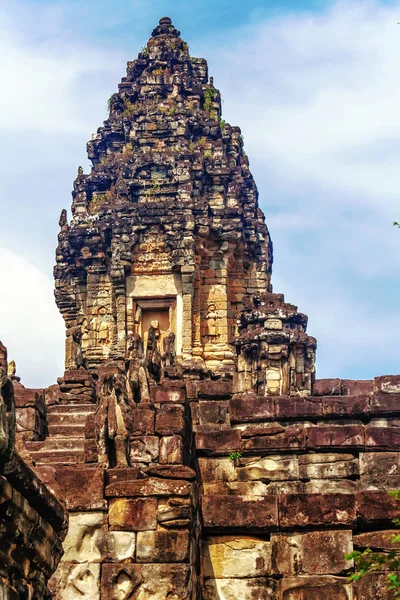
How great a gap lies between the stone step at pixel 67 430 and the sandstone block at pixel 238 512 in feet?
28.1

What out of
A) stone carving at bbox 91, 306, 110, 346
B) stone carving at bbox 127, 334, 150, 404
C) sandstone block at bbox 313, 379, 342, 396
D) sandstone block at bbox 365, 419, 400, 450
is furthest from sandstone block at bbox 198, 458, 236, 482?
stone carving at bbox 91, 306, 110, 346

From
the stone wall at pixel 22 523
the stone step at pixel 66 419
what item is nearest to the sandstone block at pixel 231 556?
the stone wall at pixel 22 523

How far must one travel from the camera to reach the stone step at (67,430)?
24656 mm

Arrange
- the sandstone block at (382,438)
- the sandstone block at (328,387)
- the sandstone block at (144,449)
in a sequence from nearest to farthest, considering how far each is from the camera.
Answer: the sandstone block at (144,449) < the sandstone block at (382,438) < the sandstone block at (328,387)

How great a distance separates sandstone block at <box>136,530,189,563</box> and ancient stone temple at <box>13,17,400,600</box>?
0.6 inches

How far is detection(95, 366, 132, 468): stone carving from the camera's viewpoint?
17.2 m

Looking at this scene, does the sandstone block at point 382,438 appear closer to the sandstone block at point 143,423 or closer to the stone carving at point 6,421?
the sandstone block at point 143,423

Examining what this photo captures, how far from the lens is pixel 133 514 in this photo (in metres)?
15.0

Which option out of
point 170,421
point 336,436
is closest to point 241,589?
point 170,421

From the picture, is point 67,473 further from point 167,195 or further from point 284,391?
point 167,195

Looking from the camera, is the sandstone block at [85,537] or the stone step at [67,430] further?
the stone step at [67,430]

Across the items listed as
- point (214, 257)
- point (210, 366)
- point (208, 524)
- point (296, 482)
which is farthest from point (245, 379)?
point (208, 524)

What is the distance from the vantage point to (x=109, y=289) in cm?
3931

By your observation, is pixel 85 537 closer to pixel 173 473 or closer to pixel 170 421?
pixel 173 473
